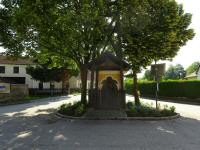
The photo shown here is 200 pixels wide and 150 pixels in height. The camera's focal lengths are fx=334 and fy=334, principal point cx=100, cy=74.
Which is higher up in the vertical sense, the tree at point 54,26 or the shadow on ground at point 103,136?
the tree at point 54,26

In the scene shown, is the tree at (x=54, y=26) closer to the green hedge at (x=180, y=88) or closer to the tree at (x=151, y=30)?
the tree at (x=151, y=30)

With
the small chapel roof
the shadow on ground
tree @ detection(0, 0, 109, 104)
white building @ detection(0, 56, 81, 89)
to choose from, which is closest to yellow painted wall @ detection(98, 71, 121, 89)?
the small chapel roof

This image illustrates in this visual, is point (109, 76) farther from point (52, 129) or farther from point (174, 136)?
point (174, 136)

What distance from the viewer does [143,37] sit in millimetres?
23266

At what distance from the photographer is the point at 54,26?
68.1 ft

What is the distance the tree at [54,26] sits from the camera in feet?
65.8

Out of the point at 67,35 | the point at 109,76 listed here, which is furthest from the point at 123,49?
the point at 67,35

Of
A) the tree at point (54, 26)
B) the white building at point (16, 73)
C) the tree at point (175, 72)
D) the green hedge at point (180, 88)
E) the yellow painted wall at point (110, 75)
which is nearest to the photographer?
the tree at point (54, 26)

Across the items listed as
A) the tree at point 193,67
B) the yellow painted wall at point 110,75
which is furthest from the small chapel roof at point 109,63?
the tree at point 193,67

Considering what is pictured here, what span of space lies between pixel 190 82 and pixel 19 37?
23582 millimetres

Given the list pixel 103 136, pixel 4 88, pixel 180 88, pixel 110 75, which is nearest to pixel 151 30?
pixel 110 75

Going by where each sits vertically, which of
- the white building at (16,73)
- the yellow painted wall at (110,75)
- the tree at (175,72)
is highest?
the tree at (175,72)

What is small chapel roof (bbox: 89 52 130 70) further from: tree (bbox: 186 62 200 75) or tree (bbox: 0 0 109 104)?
tree (bbox: 186 62 200 75)

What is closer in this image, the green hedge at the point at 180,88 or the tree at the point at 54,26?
the tree at the point at 54,26
